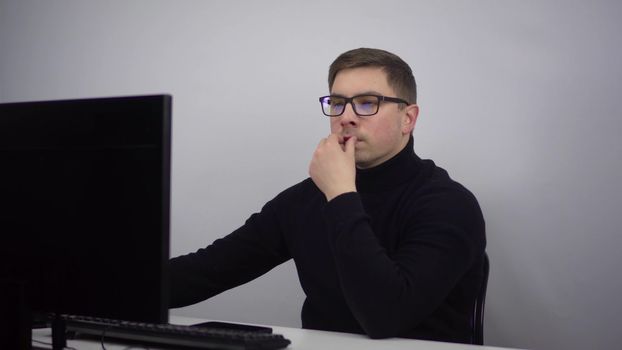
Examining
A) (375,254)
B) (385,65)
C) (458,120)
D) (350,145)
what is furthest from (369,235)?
(458,120)

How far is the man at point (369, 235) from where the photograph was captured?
1.26 metres

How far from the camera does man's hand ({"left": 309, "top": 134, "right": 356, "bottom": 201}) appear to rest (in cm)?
141

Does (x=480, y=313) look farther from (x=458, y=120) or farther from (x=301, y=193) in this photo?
(x=458, y=120)

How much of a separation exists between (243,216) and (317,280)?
0.90 metres

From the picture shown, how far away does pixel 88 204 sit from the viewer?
864mm

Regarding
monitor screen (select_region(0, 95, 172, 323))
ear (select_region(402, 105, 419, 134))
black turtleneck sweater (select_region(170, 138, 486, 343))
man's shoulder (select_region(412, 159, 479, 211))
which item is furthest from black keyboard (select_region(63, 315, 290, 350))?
ear (select_region(402, 105, 419, 134))

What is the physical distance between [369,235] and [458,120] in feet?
3.08

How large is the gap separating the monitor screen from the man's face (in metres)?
0.85

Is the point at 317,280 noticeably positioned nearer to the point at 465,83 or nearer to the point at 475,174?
the point at 475,174

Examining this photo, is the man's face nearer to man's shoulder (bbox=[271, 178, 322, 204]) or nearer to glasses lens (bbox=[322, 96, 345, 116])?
glasses lens (bbox=[322, 96, 345, 116])

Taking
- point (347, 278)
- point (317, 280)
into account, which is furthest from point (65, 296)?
point (317, 280)

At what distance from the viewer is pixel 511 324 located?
2.03 m

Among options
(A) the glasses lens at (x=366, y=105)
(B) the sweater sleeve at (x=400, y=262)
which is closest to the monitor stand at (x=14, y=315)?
(B) the sweater sleeve at (x=400, y=262)

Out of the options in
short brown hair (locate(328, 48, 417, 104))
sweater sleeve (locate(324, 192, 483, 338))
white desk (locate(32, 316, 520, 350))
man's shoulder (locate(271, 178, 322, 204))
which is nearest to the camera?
white desk (locate(32, 316, 520, 350))
